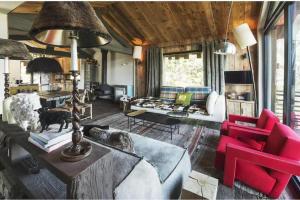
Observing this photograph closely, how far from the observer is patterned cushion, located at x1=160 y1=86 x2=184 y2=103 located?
4.98 m

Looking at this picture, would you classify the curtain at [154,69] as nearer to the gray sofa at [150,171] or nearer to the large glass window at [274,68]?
the large glass window at [274,68]

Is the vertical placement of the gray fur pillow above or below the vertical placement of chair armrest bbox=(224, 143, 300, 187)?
above

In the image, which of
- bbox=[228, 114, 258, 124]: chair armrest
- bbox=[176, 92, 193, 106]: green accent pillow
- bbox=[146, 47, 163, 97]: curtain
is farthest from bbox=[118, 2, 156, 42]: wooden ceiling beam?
bbox=[228, 114, 258, 124]: chair armrest

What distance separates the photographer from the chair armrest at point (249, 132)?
6.94 feet

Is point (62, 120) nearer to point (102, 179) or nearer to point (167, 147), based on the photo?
point (102, 179)

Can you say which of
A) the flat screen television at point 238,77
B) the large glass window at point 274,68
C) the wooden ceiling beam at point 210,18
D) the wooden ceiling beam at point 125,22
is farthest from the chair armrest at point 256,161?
the wooden ceiling beam at point 125,22

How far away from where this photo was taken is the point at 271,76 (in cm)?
372

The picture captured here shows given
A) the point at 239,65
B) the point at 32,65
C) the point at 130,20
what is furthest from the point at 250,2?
the point at 32,65

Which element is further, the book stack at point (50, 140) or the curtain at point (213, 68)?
the curtain at point (213, 68)

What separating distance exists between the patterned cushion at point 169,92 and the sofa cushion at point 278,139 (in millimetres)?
3236

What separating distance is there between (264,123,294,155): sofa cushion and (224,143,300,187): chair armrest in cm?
13

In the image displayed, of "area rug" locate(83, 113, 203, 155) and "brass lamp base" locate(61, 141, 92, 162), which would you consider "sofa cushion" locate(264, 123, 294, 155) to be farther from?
"brass lamp base" locate(61, 141, 92, 162)

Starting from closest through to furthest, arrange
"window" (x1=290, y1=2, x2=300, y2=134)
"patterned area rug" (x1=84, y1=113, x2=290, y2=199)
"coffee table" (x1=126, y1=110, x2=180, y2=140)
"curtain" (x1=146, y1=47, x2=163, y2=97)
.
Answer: "patterned area rug" (x1=84, y1=113, x2=290, y2=199) < "window" (x1=290, y1=2, x2=300, y2=134) < "coffee table" (x1=126, y1=110, x2=180, y2=140) < "curtain" (x1=146, y1=47, x2=163, y2=97)

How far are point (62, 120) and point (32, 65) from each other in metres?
5.22
